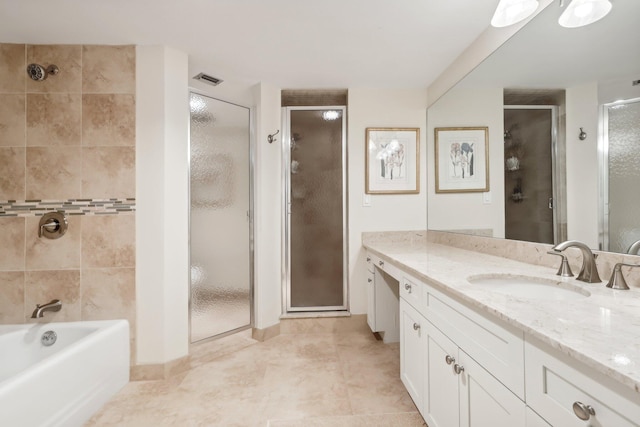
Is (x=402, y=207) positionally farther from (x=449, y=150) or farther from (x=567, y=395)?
(x=567, y=395)

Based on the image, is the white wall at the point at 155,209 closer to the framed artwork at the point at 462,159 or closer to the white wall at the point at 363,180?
the white wall at the point at 363,180

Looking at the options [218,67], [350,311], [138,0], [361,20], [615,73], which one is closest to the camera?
[615,73]

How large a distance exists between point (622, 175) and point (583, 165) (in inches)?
6.2

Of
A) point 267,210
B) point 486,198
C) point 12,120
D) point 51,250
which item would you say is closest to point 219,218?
point 267,210

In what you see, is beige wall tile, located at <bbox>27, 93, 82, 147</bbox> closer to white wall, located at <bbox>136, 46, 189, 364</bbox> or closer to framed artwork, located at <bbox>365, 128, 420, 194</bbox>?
white wall, located at <bbox>136, 46, 189, 364</bbox>

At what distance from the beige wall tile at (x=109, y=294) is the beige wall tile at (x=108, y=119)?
0.92m

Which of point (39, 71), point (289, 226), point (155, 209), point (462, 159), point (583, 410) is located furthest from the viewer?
point (289, 226)

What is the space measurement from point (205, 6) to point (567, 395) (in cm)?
223

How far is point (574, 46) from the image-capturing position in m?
1.25

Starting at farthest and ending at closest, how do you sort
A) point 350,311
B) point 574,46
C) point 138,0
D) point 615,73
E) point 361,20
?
point 350,311 → point 361,20 → point 138,0 → point 574,46 → point 615,73

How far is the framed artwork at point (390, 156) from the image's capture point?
8.70 ft

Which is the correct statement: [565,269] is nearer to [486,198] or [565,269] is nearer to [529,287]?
[529,287]

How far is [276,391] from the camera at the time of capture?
5.90 feet

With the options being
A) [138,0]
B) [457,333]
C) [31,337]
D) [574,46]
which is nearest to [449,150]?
[574,46]
